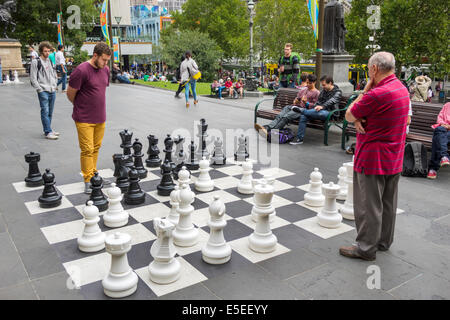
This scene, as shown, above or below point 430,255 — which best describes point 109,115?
above

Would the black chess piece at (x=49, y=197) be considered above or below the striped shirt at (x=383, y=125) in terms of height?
below

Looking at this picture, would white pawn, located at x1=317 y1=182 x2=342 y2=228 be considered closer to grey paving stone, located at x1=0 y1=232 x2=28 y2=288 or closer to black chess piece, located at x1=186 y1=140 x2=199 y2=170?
black chess piece, located at x1=186 y1=140 x2=199 y2=170

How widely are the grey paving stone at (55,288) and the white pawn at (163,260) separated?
557 millimetres

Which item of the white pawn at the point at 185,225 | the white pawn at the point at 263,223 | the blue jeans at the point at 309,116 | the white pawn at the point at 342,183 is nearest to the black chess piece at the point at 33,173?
the white pawn at the point at 185,225

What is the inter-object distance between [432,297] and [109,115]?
9.74 m

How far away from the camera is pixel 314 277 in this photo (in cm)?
315

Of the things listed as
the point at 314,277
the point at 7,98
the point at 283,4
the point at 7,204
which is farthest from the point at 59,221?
the point at 283,4

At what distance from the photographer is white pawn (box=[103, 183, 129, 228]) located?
13.3 feet

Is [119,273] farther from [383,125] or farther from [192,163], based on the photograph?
[192,163]

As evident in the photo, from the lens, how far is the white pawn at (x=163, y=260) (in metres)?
2.98

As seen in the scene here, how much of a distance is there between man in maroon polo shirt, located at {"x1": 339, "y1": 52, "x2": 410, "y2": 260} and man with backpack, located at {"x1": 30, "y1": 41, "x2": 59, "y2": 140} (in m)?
6.38

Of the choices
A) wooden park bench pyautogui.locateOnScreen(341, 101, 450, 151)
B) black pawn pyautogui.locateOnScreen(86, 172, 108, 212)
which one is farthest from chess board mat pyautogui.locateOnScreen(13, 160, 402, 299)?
wooden park bench pyautogui.locateOnScreen(341, 101, 450, 151)

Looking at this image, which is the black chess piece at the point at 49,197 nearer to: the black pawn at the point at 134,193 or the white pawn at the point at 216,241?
the black pawn at the point at 134,193

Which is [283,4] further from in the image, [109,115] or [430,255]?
[430,255]
